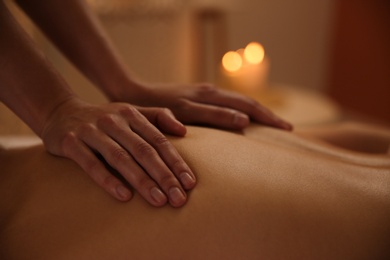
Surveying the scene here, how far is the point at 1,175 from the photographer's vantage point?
65 centimetres

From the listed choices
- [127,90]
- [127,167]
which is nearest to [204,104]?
[127,90]

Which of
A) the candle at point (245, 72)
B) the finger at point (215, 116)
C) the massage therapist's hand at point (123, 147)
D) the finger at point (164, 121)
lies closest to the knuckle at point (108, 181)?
the massage therapist's hand at point (123, 147)

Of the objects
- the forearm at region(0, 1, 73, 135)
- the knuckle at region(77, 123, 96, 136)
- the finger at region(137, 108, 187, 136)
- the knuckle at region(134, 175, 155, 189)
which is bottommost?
the knuckle at region(134, 175, 155, 189)

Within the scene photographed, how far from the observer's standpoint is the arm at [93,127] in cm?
56

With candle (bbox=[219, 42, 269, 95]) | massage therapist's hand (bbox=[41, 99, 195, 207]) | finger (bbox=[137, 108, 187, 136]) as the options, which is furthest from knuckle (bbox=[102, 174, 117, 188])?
candle (bbox=[219, 42, 269, 95])

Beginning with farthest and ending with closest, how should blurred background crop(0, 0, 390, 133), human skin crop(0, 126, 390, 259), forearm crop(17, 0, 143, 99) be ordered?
blurred background crop(0, 0, 390, 133) < forearm crop(17, 0, 143, 99) < human skin crop(0, 126, 390, 259)

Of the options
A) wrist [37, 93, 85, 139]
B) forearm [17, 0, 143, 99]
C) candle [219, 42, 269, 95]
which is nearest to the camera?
wrist [37, 93, 85, 139]

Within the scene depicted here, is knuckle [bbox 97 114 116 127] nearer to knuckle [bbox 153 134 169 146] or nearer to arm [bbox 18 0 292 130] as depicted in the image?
knuckle [bbox 153 134 169 146]

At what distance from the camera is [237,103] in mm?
790

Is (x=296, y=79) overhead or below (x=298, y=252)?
below

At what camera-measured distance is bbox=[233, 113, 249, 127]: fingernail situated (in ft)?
2.43

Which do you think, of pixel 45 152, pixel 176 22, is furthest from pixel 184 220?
Result: pixel 176 22

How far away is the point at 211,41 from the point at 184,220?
1.82 meters

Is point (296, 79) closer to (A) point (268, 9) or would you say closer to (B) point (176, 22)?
(A) point (268, 9)
